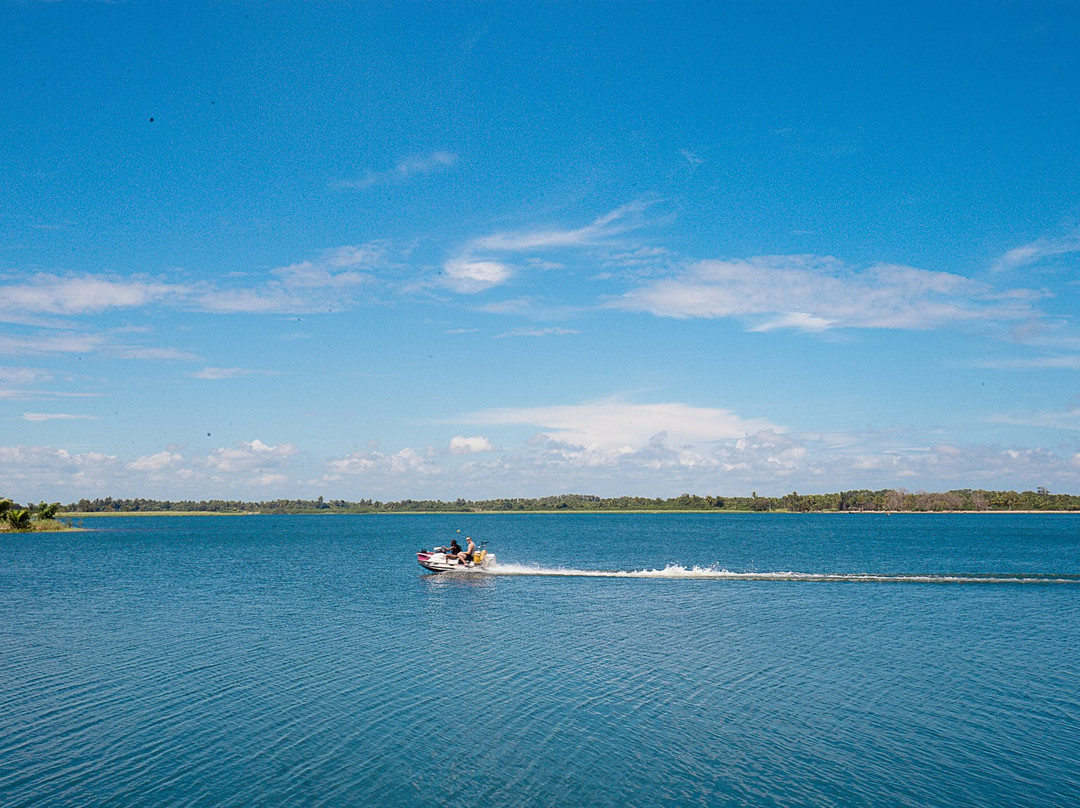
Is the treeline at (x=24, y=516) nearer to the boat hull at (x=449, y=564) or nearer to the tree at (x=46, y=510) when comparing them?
the tree at (x=46, y=510)

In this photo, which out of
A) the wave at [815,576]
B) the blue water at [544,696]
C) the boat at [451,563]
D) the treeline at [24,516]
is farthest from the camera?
the treeline at [24,516]

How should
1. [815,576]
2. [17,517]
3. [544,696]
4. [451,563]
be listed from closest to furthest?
[544,696]
[815,576]
[451,563]
[17,517]

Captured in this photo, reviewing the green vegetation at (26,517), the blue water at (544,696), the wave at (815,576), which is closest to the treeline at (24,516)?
the green vegetation at (26,517)

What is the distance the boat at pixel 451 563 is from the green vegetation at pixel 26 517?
115937 millimetres

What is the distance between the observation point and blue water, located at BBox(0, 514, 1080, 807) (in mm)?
20734

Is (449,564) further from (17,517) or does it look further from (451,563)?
(17,517)

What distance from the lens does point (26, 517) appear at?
152m

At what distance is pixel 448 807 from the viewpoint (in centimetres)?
1920

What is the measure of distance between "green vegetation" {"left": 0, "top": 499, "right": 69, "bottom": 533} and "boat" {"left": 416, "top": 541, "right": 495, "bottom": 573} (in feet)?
380

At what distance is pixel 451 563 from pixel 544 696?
46502 millimetres

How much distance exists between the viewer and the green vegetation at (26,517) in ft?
480

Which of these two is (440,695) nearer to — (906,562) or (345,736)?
(345,736)

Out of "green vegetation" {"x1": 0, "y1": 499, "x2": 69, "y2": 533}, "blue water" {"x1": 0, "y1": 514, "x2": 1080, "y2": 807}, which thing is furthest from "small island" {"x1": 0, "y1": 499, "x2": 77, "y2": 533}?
"blue water" {"x1": 0, "y1": 514, "x2": 1080, "y2": 807}

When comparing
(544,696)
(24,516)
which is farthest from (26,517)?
(544,696)
